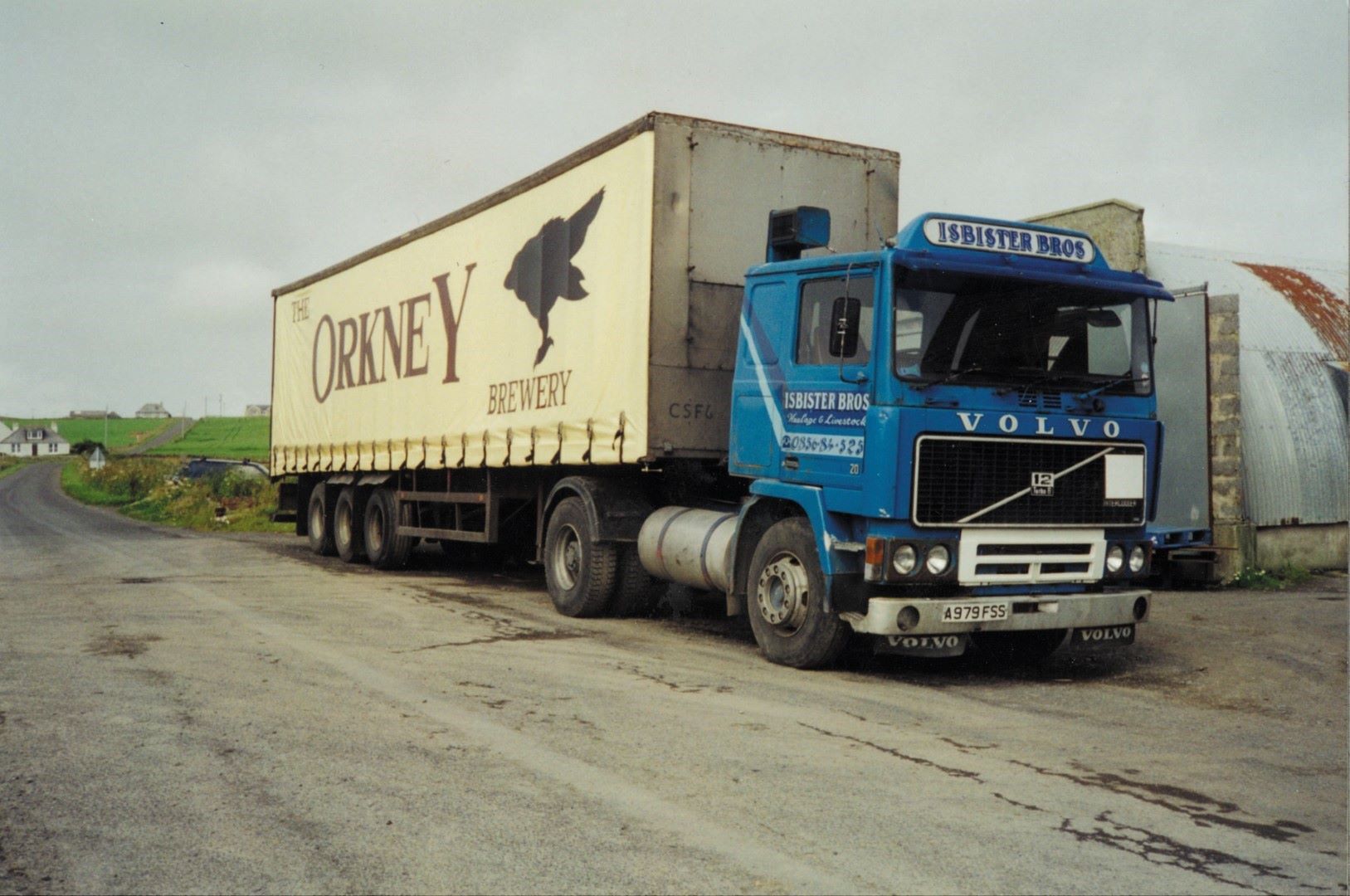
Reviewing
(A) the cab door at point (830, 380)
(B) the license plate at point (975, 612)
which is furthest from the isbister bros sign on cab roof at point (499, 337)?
(B) the license plate at point (975, 612)

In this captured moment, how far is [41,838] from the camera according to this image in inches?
184

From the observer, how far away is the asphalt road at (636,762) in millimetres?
4402

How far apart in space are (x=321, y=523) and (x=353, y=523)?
177cm

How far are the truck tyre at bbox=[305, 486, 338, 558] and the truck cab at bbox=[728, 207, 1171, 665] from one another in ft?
39.1

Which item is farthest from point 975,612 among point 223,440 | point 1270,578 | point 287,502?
point 223,440

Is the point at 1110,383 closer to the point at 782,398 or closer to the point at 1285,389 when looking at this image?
the point at 782,398

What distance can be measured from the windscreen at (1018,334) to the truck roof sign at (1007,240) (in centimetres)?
26

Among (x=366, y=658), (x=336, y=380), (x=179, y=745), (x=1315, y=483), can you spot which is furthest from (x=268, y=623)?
(x=1315, y=483)

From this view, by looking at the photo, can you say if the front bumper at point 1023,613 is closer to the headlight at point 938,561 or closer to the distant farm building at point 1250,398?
the headlight at point 938,561

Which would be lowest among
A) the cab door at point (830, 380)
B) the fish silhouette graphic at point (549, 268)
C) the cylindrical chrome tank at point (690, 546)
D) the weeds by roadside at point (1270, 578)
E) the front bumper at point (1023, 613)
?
the weeds by roadside at point (1270, 578)

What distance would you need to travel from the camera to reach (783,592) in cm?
876

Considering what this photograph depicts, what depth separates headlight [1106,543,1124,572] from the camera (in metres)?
8.56

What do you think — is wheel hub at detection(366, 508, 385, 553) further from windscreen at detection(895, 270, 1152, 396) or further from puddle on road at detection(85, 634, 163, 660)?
windscreen at detection(895, 270, 1152, 396)

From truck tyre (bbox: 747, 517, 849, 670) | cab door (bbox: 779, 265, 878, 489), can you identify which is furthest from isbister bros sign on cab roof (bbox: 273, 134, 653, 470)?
truck tyre (bbox: 747, 517, 849, 670)
